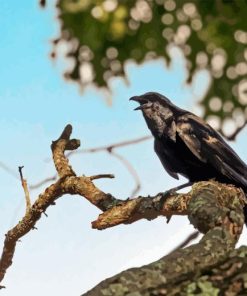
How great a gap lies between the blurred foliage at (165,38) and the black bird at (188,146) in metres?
0.82

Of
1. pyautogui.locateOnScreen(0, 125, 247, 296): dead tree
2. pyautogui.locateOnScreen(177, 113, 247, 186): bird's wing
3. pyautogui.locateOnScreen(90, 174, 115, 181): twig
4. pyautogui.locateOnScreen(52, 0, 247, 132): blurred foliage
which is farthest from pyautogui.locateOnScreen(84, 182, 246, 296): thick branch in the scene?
pyautogui.locateOnScreen(177, 113, 247, 186): bird's wing

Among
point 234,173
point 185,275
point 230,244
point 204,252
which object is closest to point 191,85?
point 234,173

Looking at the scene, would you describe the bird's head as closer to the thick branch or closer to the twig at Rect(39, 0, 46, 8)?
the twig at Rect(39, 0, 46, 8)

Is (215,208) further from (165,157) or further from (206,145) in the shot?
(165,157)

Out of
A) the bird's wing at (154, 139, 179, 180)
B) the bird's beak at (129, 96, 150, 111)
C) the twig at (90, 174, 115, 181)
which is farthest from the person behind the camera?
the bird's beak at (129, 96, 150, 111)

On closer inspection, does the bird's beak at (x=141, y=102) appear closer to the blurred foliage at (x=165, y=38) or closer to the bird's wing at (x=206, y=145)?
the bird's wing at (x=206, y=145)

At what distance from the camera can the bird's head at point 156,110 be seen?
5773mm

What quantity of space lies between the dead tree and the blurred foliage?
2.05 feet

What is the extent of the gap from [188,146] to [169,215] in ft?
4.48

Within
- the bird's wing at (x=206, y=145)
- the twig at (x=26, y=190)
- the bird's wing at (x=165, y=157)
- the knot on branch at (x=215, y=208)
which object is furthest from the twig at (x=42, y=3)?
the bird's wing at (x=165, y=157)

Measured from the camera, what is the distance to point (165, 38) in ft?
14.3

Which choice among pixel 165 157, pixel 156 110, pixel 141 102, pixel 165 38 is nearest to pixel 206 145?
pixel 165 157

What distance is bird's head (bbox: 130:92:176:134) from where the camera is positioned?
5.77 m

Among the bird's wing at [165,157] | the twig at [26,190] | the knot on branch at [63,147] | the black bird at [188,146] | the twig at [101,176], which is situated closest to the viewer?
the twig at [26,190]
